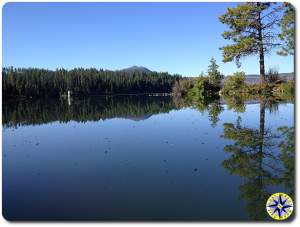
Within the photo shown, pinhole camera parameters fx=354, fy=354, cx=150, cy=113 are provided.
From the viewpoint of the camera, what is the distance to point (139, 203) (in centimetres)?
540

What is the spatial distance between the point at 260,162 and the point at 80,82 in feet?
305

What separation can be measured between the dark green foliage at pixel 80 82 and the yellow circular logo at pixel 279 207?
56107 mm

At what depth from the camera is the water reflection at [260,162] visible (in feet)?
18.2

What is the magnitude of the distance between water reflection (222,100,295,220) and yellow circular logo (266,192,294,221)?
0.38 feet

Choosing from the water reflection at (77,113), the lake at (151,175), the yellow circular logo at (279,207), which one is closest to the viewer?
the yellow circular logo at (279,207)

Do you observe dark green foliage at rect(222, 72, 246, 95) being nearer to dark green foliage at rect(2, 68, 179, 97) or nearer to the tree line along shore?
the tree line along shore

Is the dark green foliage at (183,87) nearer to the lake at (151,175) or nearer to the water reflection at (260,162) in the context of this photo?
the lake at (151,175)

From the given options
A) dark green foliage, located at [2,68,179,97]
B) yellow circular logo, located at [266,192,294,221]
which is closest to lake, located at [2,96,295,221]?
yellow circular logo, located at [266,192,294,221]

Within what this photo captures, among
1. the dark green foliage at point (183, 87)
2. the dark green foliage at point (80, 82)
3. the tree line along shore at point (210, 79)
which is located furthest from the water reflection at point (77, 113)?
the dark green foliage at point (80, 82)

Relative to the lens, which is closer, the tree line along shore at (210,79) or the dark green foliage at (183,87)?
the tree line along shore at (210,79)

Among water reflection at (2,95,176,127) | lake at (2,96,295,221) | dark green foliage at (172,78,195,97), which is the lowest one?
lake at (2,96,295,221)

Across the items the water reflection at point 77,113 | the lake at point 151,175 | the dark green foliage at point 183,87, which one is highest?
the dark green foliage at point 183,87

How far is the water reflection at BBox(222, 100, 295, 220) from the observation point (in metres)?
5.55

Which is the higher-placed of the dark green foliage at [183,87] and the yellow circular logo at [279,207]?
the dark green foliage at [183,87]
